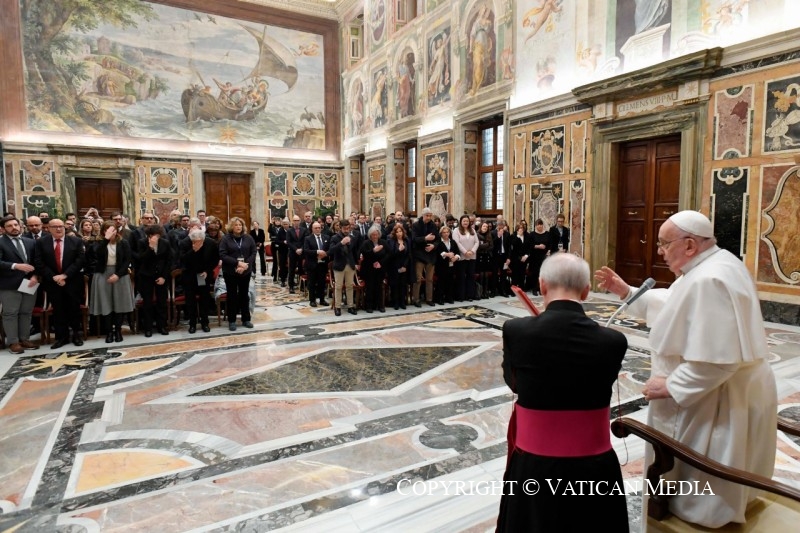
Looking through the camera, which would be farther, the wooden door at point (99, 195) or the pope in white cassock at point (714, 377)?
the wooden door at point (99, 195)

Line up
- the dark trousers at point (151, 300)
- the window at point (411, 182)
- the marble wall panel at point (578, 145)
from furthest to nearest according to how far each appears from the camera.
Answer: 1. the window at point (411, 182)
2. the marble wall panel at point (578, 145)
3. the dark trousers at point (151, 300)

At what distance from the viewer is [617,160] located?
9.80 m

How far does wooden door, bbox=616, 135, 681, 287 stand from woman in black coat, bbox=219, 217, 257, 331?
709 cm

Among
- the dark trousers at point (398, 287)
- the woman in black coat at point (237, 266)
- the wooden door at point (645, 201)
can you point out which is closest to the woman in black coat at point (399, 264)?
the dark trousers at point (398, 287)

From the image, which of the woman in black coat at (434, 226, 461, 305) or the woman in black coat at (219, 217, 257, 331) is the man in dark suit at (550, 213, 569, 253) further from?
the woman in black coat at (219, 217, 257, 331)

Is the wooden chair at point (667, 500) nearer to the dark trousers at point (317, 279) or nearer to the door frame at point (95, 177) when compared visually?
the dark trousers at point (317, 279)

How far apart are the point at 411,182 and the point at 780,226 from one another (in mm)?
11379

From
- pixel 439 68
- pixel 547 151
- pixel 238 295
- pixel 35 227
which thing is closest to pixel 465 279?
pixel 547 151

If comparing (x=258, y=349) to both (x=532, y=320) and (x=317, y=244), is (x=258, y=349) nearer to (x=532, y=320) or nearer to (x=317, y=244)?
(x=317, y=244)

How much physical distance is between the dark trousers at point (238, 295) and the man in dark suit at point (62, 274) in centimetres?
190

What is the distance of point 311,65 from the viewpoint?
66.3 ft

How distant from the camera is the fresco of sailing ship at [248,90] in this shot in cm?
1840

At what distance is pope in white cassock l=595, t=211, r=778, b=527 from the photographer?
71.4 inches

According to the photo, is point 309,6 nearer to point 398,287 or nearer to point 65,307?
point 398,287
